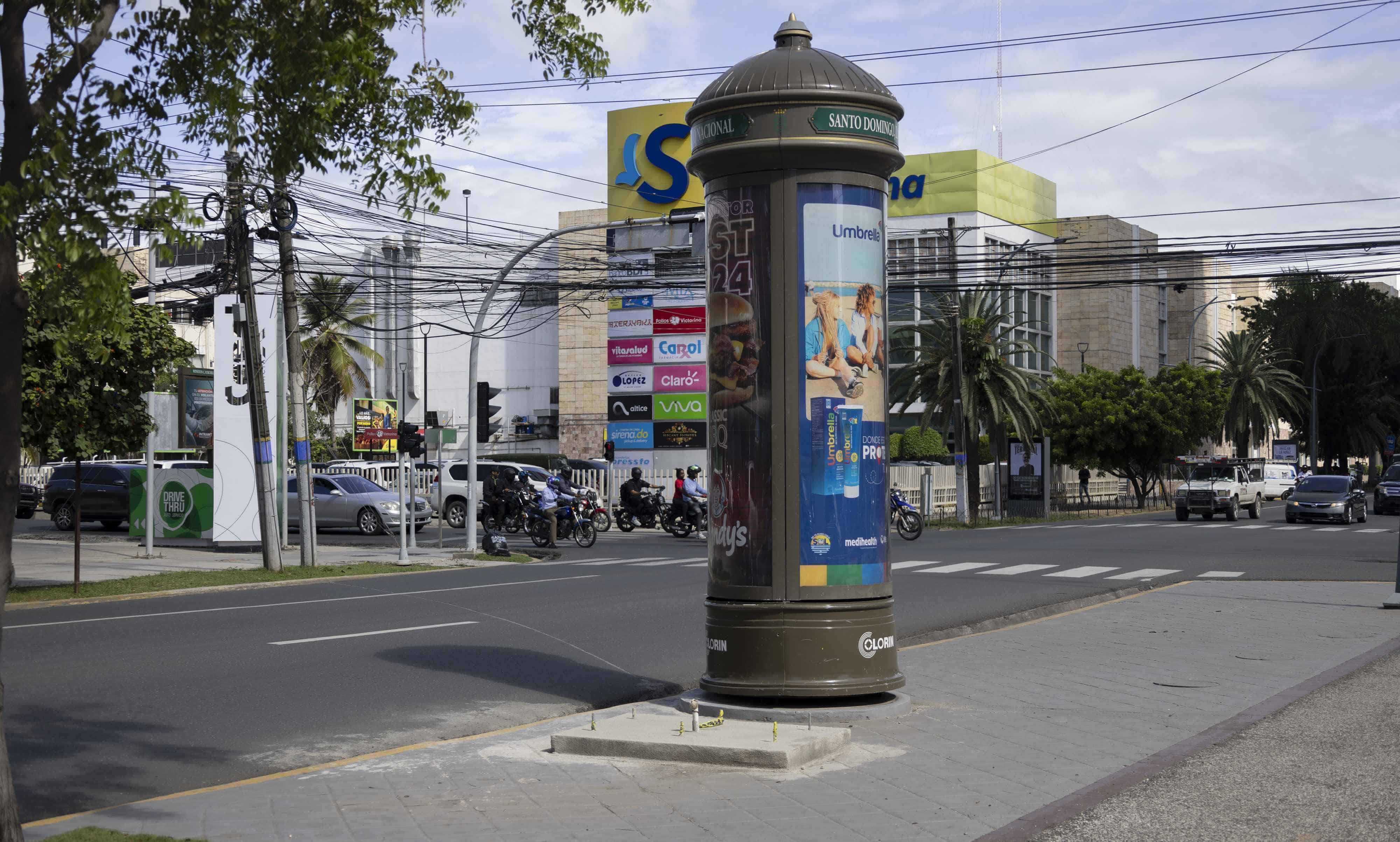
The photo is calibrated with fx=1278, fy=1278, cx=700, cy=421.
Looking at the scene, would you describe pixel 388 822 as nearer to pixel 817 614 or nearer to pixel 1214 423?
pixel 817 614

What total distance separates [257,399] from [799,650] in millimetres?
15484

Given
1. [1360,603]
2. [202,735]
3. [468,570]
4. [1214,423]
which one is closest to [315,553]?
[468,570]

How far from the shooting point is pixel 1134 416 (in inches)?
1939

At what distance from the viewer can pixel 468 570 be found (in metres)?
22.3

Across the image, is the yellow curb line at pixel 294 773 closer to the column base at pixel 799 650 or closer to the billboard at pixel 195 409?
the column base at pixel 799 650

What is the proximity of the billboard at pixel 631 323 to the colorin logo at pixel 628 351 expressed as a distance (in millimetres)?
244

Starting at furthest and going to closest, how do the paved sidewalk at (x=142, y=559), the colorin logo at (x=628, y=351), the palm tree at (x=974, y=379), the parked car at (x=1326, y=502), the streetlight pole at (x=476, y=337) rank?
the colorin logo at (x=628, y=351) → the palm tree at (x=974, y=379) → the parked car at (x=1326, y=502) → the streetlight pole at (x=476, y=337) → the paved sidewalk at (x=142, y=559)

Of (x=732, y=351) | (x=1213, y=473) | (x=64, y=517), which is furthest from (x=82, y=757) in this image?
(x=1213, y=473)

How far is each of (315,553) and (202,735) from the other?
1458cm

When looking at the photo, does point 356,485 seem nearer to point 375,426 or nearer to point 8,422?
point 8,422

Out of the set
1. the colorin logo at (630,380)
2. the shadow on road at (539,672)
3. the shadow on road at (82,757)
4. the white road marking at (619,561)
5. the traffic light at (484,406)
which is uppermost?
the colorin logo at (630,380)

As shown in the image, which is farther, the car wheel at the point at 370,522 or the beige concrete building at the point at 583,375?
the beige concrete building at the point at 583,375

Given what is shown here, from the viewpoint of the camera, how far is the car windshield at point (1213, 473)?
139 feet

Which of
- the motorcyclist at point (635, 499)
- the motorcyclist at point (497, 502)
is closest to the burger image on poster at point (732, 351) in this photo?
the motorcyclist at point (497, 502)
